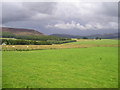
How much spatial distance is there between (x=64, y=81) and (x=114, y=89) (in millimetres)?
4776

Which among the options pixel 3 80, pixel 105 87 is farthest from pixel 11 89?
pixel 105 87

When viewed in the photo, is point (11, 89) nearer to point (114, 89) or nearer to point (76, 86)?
point (76, 86)

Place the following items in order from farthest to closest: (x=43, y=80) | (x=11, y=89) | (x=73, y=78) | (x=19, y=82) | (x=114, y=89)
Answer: (x=73, y=78) → (x=43, y=80) → (x=19, y=82) → (x=114, y=89) → (x=11, y=89)

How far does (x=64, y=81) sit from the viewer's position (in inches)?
587

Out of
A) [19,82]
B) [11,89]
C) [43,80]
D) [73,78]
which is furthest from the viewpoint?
[73,78]

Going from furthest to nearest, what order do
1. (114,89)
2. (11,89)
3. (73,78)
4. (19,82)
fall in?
(73,78)
(19,82)
(114,89)
(11,89)

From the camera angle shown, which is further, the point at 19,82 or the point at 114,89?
the point at 19,82

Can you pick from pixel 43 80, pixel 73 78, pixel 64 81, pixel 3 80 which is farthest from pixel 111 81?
pixel 3 80

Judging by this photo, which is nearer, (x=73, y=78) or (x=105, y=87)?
(x=105, y=87)

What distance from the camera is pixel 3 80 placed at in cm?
1457

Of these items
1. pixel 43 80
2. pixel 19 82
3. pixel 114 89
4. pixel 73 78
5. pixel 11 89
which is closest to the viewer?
pixel 11 89

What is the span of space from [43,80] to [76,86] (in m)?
3.58

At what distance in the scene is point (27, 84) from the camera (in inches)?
533

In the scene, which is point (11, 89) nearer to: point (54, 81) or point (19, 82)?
point (19, 82)
